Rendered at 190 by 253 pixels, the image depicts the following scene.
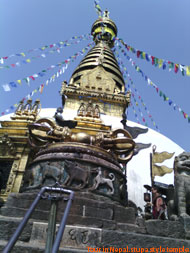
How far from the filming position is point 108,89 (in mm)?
18641

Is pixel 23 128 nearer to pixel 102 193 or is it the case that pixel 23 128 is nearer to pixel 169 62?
pixel 102 193

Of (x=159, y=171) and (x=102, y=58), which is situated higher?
(x=102, y=58)

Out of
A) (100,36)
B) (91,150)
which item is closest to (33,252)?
(91,150)

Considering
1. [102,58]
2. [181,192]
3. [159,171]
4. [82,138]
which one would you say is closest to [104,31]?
[102,58]

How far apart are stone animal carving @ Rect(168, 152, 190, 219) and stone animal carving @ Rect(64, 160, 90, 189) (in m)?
1.88

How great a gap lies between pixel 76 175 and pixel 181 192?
2168 mm

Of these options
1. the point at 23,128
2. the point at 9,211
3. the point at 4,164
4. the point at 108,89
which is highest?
the point at 108,89

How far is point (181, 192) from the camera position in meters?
4.18

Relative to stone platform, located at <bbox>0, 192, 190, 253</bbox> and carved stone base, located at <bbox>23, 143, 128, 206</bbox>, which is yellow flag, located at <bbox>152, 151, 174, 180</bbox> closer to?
carved stone base, located at <bbox>23, 143, 128, 206</bbox>

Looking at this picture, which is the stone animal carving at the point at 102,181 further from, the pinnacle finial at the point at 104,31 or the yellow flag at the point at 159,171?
the pinnacle finial at the point at 104,31

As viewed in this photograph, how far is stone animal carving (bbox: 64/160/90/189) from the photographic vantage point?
420 centimetres

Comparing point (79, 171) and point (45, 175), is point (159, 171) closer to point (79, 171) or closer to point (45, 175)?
point (79, 171)

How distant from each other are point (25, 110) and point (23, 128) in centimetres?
179

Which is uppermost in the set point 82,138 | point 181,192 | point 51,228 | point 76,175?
point 82,138
